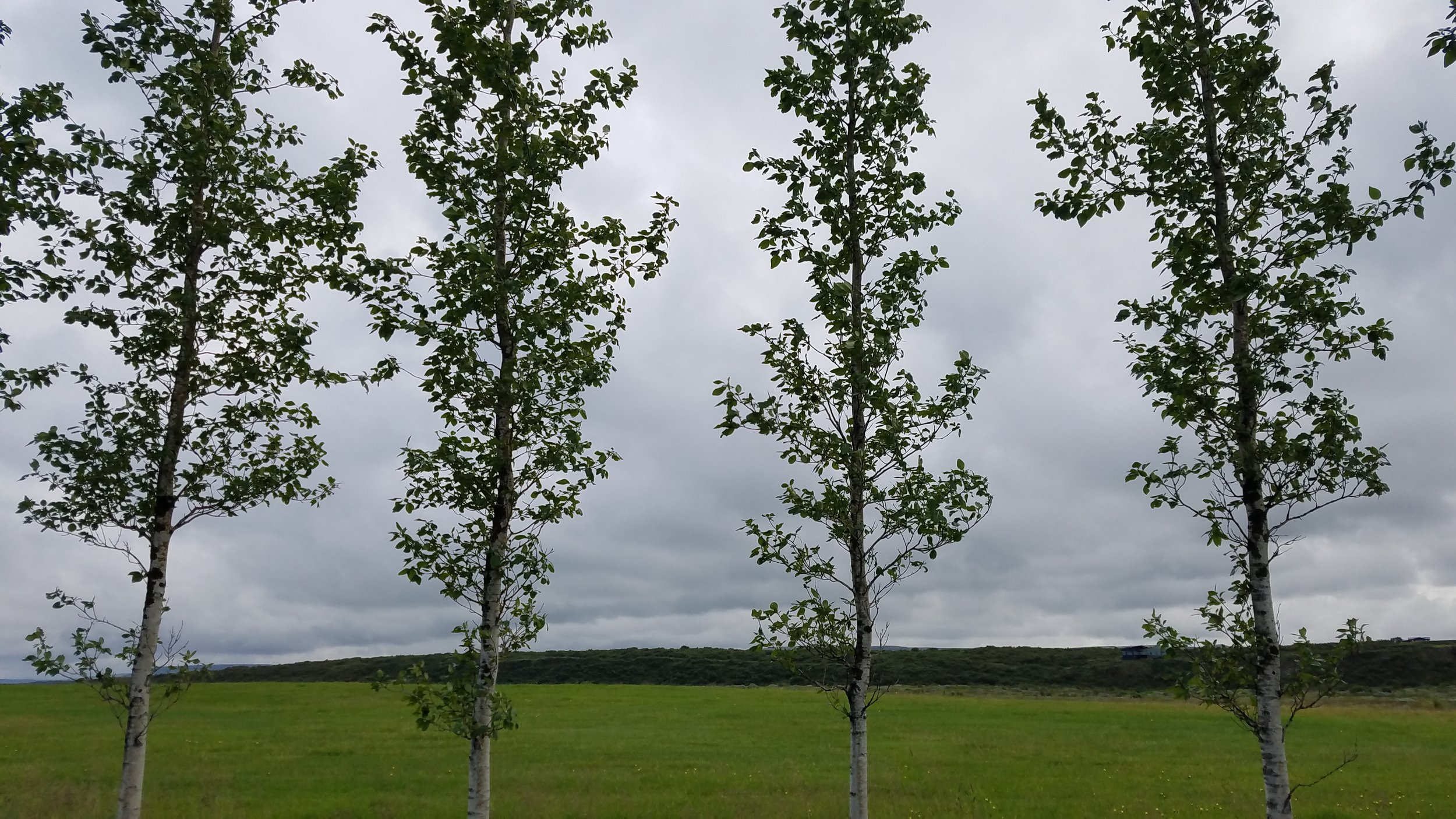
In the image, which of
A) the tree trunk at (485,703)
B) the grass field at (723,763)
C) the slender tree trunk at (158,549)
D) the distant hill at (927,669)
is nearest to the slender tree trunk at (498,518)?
the tree trunk at (485,703)

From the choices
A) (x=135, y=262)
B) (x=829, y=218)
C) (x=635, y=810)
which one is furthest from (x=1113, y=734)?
(x=135, y=262)

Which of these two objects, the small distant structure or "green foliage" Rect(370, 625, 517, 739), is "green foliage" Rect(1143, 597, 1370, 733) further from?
the small distant structure

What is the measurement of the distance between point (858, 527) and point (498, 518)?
16.6 feet

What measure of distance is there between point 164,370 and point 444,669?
691 cm

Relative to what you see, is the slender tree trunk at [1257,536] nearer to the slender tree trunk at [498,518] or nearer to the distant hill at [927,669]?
the slender tree trunk at [498,518]

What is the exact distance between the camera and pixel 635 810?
77.0ft

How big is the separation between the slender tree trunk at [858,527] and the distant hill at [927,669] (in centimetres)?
7682

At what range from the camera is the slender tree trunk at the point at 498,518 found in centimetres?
1117

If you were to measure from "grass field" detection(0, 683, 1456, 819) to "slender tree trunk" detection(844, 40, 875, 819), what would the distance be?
39.6 feet

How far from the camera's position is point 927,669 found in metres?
121

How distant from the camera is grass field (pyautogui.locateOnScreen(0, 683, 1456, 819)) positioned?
77.8ft

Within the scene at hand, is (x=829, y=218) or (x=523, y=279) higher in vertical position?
(x=829, y=218)

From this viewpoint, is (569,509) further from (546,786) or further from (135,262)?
(546,786)

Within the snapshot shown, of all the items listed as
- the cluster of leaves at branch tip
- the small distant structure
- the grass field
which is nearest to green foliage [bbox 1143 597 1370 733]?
the cluster of leaves at branch tip
